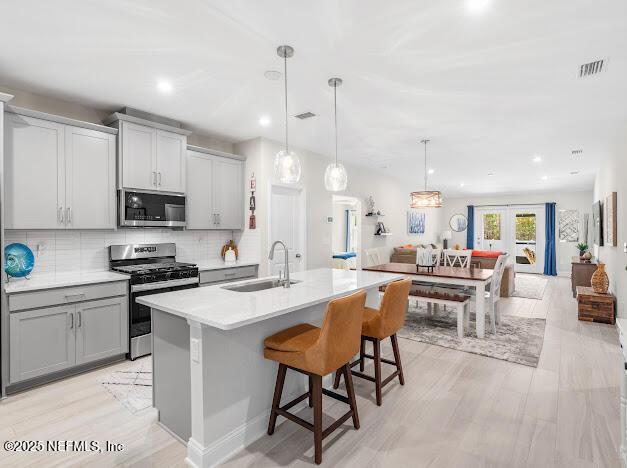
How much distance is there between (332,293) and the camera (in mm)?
2395

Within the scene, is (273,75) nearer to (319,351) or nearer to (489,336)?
(319,351)

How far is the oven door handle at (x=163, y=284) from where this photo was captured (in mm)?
3421

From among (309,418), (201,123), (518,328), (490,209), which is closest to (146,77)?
(201,123)

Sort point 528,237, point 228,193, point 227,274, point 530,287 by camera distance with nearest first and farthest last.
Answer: point 227,274
point 228,193
point 530,287
point 528,237

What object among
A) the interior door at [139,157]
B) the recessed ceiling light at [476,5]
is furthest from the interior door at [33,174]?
the recessed ceiling light at [476,5]

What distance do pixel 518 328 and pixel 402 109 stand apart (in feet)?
10.8

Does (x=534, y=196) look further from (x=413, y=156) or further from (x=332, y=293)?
(x=332, y=293)

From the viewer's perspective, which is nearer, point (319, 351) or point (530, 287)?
point (319, 351)

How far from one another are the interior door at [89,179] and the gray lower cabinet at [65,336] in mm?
851

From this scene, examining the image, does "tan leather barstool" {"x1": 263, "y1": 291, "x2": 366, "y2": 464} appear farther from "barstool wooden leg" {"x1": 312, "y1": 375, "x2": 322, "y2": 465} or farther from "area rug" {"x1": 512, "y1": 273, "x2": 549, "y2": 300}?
"area rug" {"x1": 512, "y1": 273, "x2": 549, "y2": 300}

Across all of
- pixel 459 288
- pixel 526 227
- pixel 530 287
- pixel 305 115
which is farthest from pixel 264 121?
pixel 526 227

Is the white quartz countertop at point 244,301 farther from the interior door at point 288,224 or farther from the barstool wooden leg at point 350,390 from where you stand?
the interior door at point 288,224

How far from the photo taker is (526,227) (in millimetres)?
10648

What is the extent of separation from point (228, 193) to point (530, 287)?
710cm
